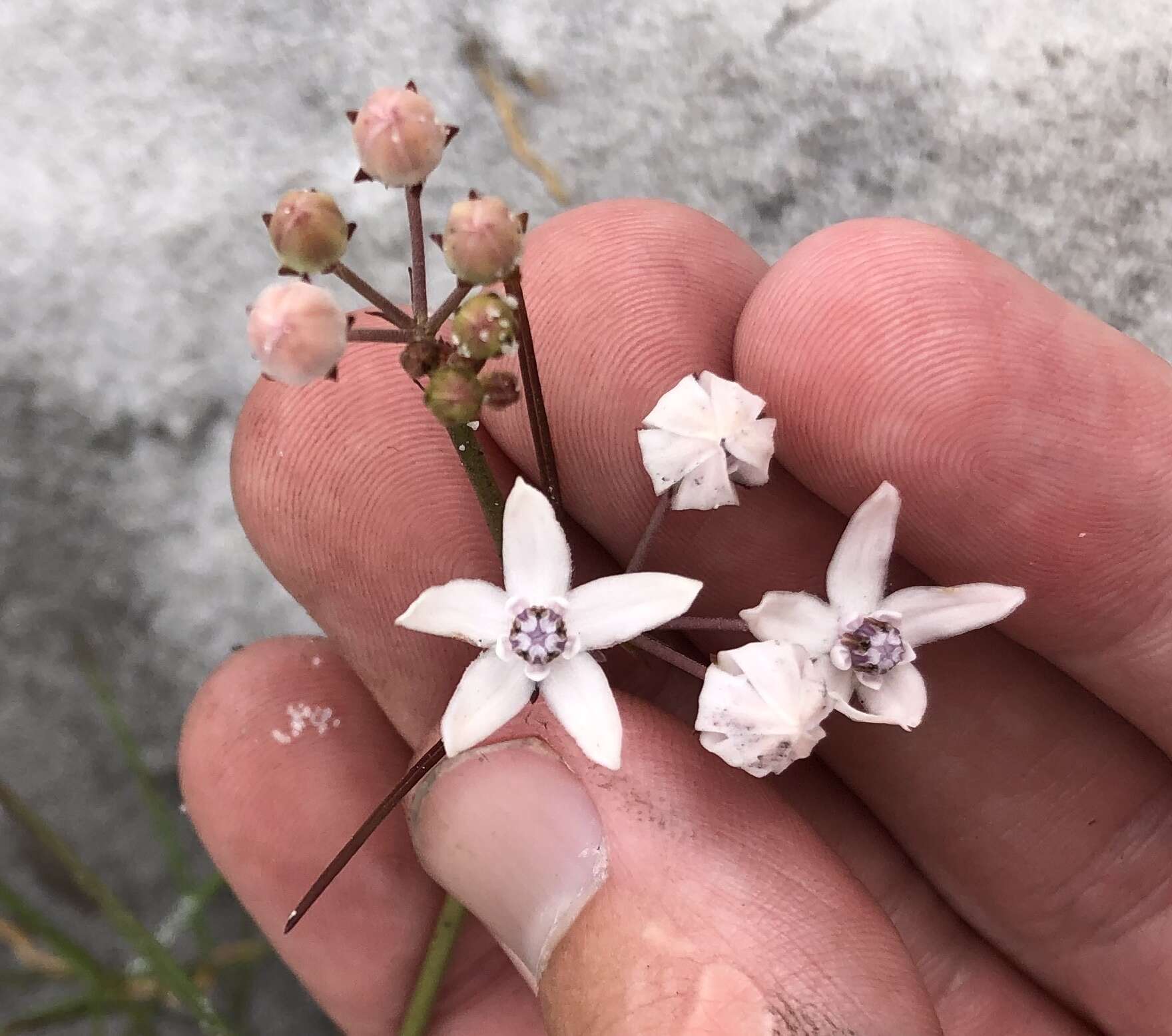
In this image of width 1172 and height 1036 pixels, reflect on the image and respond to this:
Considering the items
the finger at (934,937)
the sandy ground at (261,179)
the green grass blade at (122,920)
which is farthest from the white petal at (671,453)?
the green grass blade at (122,920)

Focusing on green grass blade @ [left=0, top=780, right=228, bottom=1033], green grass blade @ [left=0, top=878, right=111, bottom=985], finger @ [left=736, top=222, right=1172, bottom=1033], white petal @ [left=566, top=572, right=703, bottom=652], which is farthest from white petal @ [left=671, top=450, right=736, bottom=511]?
green grass blade @ [left=0, top=878, right=111, bottom=985]

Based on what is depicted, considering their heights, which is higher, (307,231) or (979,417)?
(307,231)

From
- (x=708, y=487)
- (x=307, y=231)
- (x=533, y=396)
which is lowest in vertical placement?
(x=708, y=487)

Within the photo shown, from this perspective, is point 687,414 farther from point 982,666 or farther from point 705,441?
point 982,666

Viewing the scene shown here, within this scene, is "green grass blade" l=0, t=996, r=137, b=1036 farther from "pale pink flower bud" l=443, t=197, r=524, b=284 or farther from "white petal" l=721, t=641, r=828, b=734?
"pale pink flower bud" l=443, t=197, r=524, b=284

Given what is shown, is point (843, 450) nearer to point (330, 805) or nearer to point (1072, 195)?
point (330, 805)

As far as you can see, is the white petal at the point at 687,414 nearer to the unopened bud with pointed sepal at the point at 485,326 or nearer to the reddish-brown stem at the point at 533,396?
the reddish-brown stem at the point at 533,396

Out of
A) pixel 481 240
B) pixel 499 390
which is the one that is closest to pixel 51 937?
pixel 499 390
